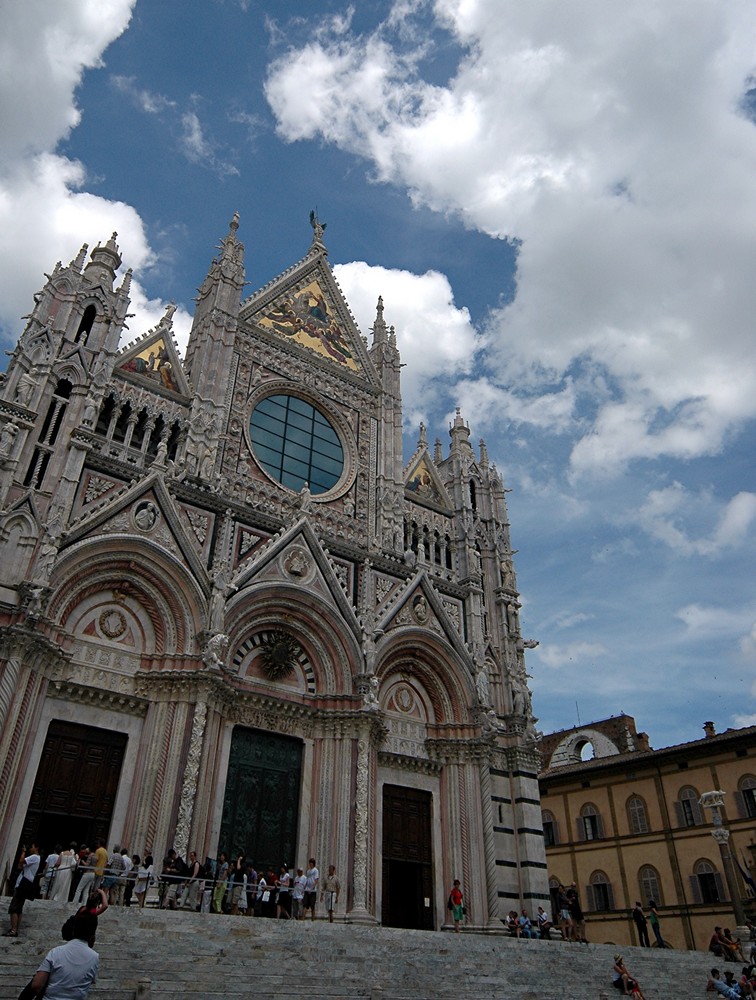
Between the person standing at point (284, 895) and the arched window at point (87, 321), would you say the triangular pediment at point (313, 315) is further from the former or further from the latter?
the person standing at point (284, 895)

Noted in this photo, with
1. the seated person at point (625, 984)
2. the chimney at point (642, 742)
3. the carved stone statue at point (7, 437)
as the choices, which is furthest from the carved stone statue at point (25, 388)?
the chimney at point (642, 742)

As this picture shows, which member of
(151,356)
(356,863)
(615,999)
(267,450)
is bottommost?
(615,999)

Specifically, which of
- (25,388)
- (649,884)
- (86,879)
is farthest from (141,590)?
(649,884)

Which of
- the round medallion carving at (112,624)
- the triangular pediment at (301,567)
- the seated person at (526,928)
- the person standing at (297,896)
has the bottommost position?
the seated person at (526,928)

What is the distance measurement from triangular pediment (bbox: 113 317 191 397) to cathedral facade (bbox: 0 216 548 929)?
0.27ft

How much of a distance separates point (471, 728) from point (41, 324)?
15711mm

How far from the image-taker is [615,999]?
12594 millimetres

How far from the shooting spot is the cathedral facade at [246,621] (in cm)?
1623

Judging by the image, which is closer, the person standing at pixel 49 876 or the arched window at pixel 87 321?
the person standing at pixel 49 876

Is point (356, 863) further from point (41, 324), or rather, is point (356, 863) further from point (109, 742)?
point (41, 324)

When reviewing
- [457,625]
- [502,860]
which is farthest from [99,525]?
[502,860]

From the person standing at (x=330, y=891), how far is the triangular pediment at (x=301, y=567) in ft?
19.5

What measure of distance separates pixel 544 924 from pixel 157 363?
18243 mm

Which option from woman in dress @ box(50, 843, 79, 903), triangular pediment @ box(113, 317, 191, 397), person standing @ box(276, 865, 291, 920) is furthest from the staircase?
triangular pediment @ box(113, 317, 191, 397)
